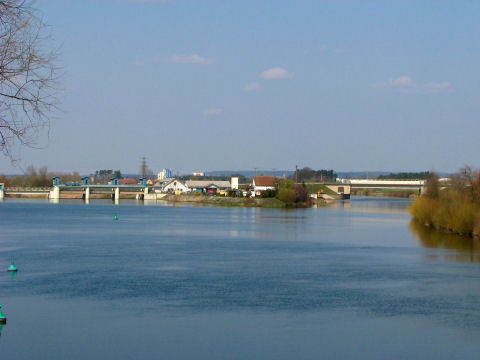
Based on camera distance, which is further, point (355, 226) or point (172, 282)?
point (355, 226)

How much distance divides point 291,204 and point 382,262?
209ft

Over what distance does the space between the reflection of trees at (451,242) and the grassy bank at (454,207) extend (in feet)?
2.32

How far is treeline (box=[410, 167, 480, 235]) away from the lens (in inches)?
1598

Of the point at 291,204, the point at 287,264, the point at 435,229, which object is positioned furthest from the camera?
the point at 291,204

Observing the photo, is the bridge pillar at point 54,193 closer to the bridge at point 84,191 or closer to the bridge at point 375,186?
the bridge at point 84,191

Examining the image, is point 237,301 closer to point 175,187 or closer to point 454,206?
point 454,206

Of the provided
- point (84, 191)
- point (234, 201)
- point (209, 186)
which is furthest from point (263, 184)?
point (84, 191)

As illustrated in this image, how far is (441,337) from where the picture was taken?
601 inches

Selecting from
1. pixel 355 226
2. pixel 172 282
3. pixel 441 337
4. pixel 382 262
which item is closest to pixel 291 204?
pixel 355 226

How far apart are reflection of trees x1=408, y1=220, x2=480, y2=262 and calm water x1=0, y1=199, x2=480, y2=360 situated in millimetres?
372

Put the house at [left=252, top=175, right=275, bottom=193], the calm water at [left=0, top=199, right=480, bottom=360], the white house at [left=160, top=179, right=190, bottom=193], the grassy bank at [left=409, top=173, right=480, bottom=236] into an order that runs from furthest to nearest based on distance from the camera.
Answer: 1. the white house at [left=160, top=179, right=190, bottom=193]
2. the house at [left=252, top=175, right=275, bottom=193]
3. the grassy bank at [left=409, top=173, right=480, bottom=236]
4. the calm water at [left=0, top=199, right=480, bottom=360]

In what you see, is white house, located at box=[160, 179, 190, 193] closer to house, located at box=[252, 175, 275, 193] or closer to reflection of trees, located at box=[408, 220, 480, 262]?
house, located at box=[252, 175, 275, 193]

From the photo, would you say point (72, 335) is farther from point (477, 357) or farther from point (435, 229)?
point (435, 229)

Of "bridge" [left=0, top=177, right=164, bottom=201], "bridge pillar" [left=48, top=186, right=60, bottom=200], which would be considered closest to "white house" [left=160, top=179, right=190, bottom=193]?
"bridge" [left=0, top=177, right=164, bottom=201]
